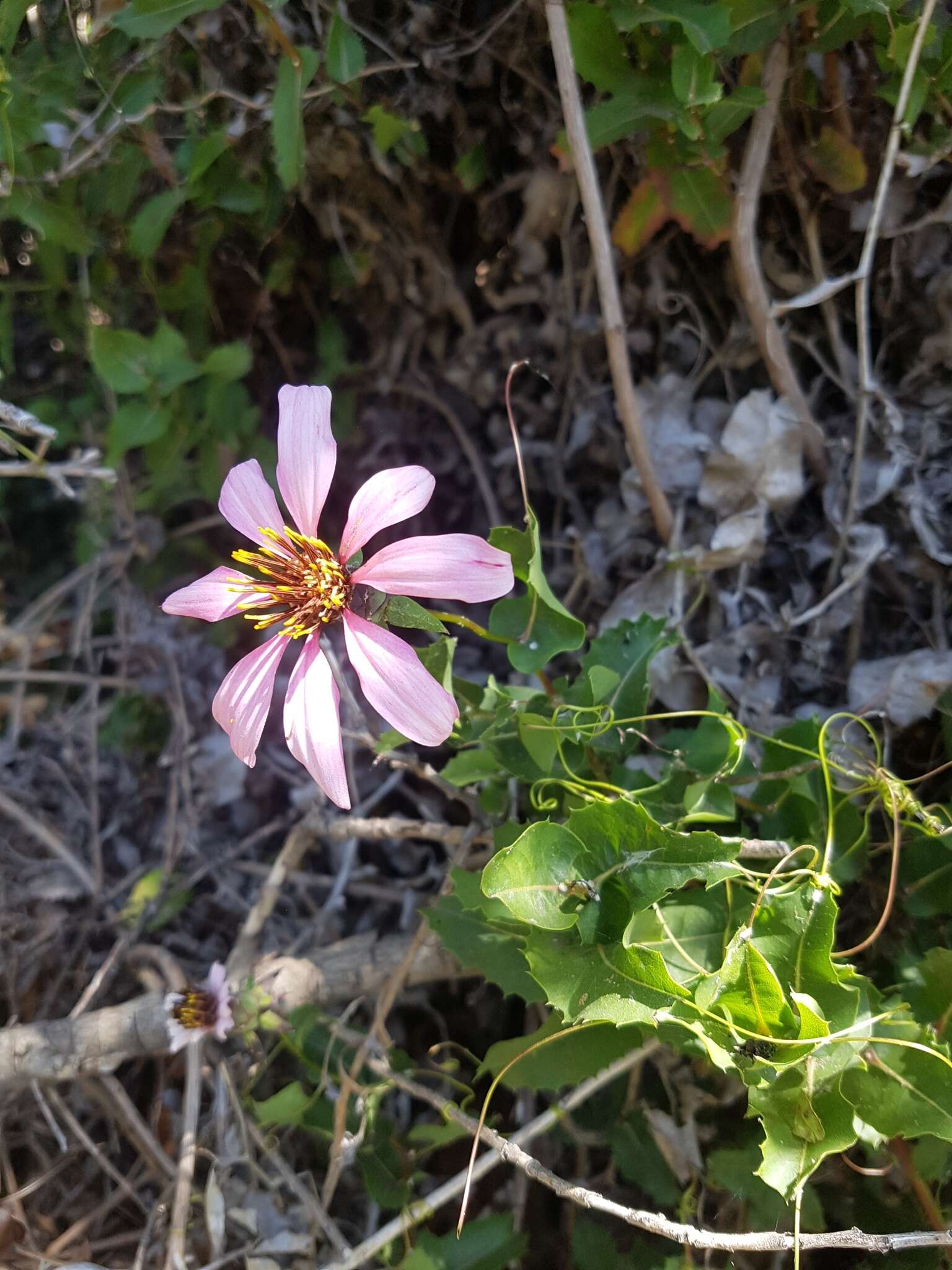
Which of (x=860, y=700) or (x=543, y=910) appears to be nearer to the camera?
(x=543, y=910)

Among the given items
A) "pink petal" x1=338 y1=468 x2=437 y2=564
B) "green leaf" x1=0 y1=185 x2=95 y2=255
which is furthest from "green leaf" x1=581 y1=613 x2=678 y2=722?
"green leaf" x1=0 y1=185 x2=95 y2=255

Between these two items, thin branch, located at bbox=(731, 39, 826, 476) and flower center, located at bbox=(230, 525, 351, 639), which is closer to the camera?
flower center, located at bbox=(230, 525, 351, 639)

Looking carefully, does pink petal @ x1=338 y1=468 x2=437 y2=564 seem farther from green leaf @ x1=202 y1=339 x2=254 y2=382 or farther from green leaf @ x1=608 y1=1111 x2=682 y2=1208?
green leaf @ x1=608 y1=1111 x2=682 y2=1208

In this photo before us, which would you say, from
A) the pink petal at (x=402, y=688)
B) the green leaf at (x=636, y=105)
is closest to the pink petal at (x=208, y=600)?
the pink petal at (x=402, y=688)

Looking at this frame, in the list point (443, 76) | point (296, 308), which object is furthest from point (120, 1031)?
point (443, 76)

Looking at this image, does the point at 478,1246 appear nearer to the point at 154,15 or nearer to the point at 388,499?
the point at 388,499

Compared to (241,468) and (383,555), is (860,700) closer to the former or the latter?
(383,555)

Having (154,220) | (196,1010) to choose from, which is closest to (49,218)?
(154,220)
